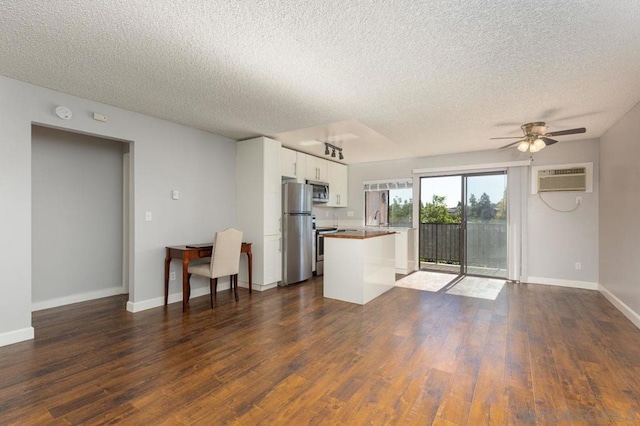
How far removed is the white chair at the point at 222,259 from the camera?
12.1 feet

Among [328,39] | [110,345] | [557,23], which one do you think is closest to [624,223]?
[557,23]

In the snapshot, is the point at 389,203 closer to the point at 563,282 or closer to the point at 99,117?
the point at 563,282

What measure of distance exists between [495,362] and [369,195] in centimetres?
479

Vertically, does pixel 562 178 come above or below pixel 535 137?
below

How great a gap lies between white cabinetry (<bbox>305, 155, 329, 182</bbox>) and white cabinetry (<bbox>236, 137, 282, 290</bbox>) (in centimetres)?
93

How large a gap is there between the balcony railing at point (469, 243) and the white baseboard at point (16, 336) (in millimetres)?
6048

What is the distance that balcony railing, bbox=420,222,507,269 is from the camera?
18.1 ft

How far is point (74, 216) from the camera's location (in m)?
3.97

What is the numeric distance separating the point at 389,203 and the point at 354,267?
304 centimetres

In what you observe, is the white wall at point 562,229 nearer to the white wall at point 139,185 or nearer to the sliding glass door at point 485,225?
the sliding glass door at point 485,225

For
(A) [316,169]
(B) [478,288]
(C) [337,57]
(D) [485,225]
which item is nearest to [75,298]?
(A) [316,169]

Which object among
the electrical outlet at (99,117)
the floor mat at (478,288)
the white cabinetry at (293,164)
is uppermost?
the electrical outlet at (99,117)

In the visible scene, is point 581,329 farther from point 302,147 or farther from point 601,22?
point 302,147

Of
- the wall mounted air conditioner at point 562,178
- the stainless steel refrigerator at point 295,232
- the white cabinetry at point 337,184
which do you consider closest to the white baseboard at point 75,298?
the stainless steel refrigerator at point 295,232
